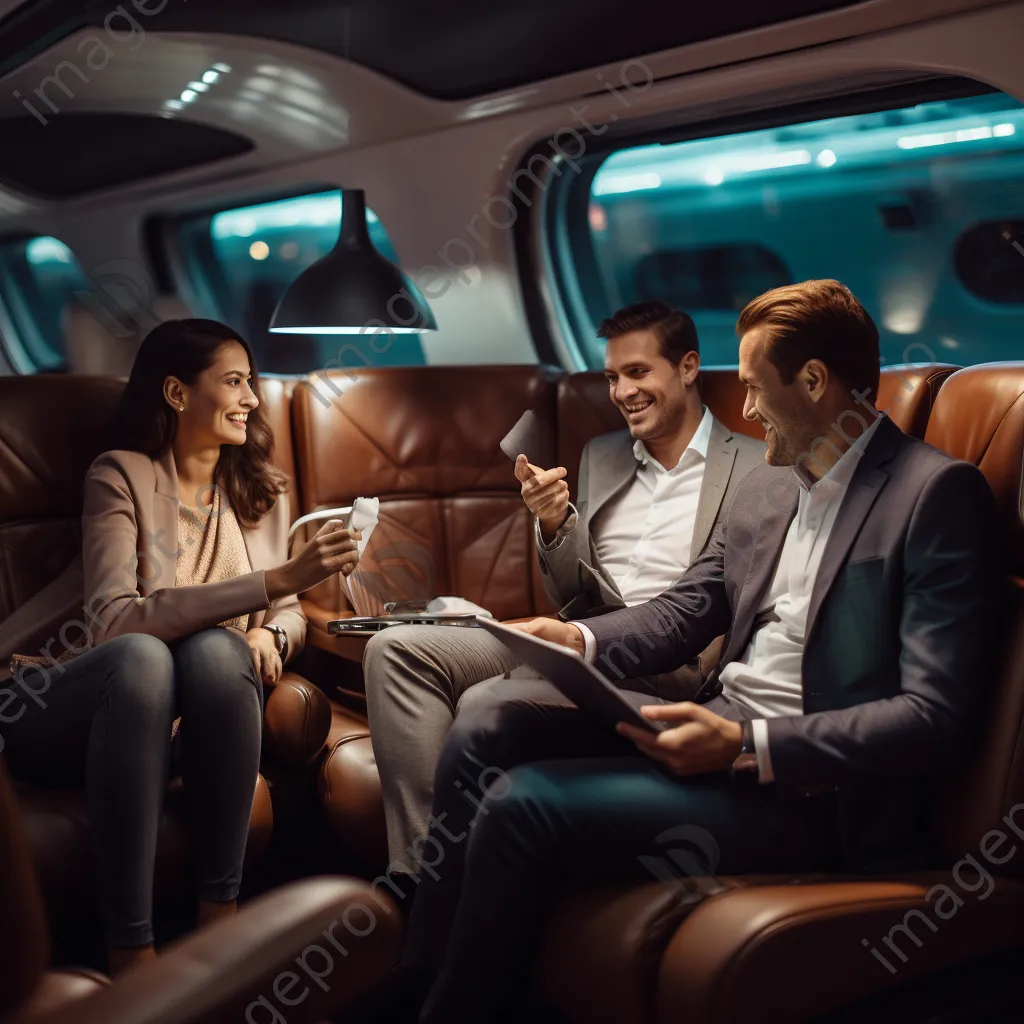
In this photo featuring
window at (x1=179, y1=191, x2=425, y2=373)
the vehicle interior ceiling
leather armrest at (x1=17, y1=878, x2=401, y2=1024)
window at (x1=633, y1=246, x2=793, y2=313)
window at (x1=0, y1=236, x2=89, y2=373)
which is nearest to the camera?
leather armrest at (x1=17, y1=878, x2=401, y2=1024)

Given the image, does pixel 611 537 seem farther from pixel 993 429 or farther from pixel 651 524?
pixel 993 429

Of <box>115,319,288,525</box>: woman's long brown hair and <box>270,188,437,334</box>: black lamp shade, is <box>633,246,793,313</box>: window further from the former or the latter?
<box>115,319,288,525</box>: woman's long brown hair

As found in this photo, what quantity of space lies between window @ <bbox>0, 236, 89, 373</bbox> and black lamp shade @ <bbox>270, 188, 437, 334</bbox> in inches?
163

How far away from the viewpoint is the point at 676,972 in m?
1.50

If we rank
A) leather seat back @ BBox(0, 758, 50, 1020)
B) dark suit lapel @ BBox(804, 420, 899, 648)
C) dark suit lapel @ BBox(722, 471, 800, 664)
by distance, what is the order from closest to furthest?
leather seat back @ BBox(0, 758, 50, 1020) → dark suit lapel @ BBox(804, 420, 899, 648) → dark suit lapel @ BBox(722, 471, 800, 664)

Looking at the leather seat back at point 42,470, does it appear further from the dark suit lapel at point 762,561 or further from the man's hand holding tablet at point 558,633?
the dark suit lapel at point 762,561

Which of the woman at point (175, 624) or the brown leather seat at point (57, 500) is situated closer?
the woman at point (175, 624)

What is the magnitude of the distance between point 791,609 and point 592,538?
40.8 inches

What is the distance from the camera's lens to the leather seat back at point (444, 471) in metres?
A: 3.24

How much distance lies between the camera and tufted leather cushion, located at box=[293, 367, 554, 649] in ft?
10.6

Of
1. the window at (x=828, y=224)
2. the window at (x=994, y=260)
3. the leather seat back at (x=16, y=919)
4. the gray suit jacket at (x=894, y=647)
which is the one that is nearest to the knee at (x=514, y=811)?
the gray suit jacket at (x=894, y=647)

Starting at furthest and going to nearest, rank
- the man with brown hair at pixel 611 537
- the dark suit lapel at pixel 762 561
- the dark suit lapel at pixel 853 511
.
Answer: the man with brown hair at pixel 611 537 < the dark suit lapel at pixel 762 561 < the dark suit lapel at pixel 853 511

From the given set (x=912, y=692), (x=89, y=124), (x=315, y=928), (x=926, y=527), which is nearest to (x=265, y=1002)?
(x=315, y=928)

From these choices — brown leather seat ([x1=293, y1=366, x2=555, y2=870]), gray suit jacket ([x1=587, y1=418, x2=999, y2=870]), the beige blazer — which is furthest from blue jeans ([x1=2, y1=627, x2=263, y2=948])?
gray suit jacket ([x1=587, y1=418, x2=999, y2=870])
